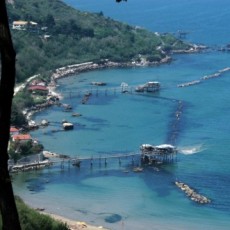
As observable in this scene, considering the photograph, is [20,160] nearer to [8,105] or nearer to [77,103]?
[77,103]

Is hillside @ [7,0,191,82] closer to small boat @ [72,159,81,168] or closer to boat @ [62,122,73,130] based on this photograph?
boat @ [62,122,73,130]

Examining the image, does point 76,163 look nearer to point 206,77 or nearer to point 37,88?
point 37,88

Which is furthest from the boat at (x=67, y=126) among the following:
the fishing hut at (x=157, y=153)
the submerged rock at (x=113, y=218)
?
the submerged rock at (x=113, y=218)

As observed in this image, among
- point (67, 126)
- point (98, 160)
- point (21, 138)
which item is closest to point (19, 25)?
point (67, 126)

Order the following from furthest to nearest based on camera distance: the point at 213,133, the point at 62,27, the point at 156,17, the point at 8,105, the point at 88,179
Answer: the point at 156,17 → the point at 62,27 → the point at 213,133 → the point at 88,179 → the point at 8,105

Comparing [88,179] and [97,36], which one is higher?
[97,36]

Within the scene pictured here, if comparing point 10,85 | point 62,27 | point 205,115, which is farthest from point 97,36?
Answer: point 10,85
